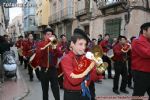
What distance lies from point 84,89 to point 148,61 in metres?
2.20

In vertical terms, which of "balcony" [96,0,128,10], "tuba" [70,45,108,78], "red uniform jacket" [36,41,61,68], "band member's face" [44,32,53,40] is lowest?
"red uniform jacket" [36,41,61,68]

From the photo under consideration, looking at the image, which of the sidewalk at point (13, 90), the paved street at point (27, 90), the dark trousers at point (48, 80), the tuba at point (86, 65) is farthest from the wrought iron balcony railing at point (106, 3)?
the tuba at point (86, 65)

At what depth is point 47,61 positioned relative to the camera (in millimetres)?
8156

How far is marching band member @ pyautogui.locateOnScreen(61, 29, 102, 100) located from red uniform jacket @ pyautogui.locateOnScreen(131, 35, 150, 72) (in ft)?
5.76

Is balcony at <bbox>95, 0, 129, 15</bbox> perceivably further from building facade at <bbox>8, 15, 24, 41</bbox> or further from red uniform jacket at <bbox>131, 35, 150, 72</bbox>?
building facade at <bbox>8, 15, 24, 41</bbox>

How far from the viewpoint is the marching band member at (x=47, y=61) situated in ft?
26.2

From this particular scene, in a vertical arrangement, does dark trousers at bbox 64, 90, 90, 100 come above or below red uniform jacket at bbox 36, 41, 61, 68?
below

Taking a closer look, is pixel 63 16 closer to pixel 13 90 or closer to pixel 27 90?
pixel 13 90

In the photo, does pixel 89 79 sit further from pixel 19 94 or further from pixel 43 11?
pixel 43 11

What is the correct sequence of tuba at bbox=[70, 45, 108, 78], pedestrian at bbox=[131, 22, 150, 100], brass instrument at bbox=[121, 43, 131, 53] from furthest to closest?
brass instrument at bbox=[121, 43, 131, 53], pedestrian at bbox=[131, 22, 150, 100], tuba at bbox=[70, 45, 108, 78]

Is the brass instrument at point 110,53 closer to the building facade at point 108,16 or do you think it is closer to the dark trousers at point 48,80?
the building facade at point 108,16

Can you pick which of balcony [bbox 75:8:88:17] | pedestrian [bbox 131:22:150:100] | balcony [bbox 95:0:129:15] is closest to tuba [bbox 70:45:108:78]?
pedestrian [bbox 131:22:150:100]

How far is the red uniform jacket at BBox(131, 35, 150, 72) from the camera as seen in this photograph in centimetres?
648

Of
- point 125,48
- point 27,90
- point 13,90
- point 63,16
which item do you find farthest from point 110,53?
point 63,16
